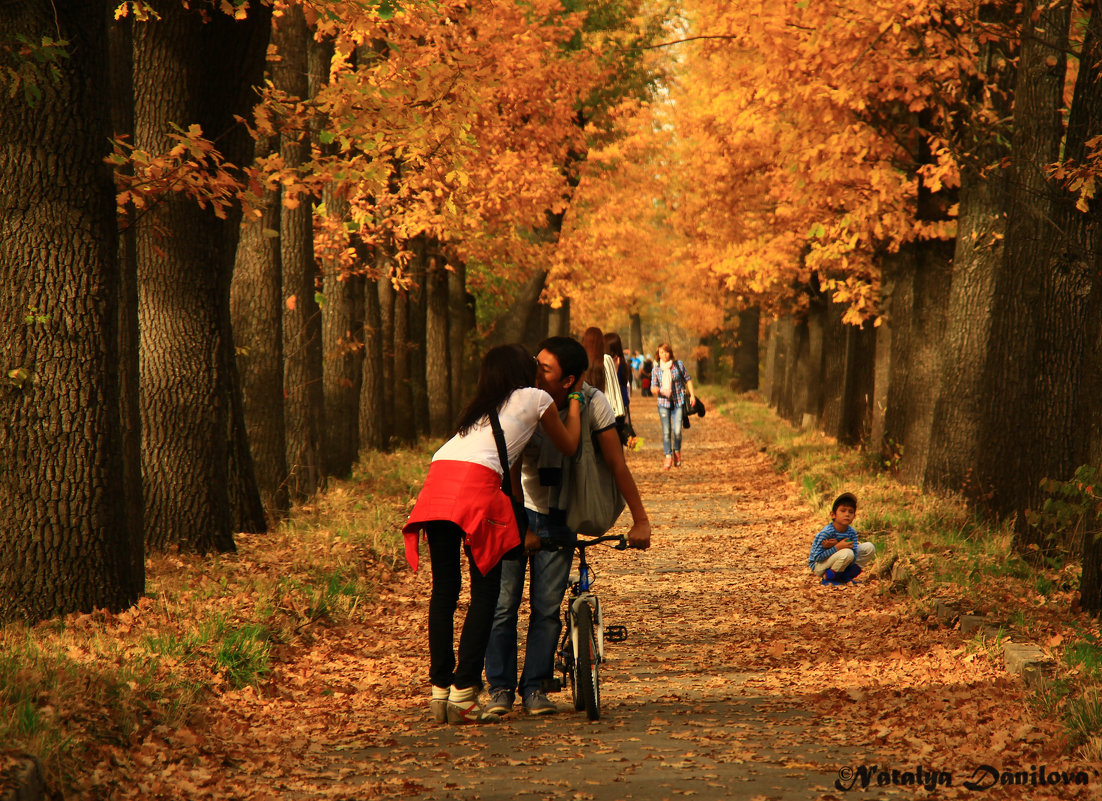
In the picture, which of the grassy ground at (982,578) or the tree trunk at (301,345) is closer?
the grassy ground at (982,578)

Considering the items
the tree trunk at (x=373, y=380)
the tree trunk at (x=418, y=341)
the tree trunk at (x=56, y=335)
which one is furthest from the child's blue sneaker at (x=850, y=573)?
the tree trunk at (x=418, y=341)

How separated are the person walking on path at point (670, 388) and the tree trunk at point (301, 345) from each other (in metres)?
6.71

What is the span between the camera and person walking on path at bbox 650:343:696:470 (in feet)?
68.6

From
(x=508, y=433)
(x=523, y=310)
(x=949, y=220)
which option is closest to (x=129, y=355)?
(x=508, y=433)

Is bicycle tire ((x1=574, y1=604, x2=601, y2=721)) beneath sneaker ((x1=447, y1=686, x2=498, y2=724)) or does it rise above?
above

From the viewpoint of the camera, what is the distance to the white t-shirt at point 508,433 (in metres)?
6.28

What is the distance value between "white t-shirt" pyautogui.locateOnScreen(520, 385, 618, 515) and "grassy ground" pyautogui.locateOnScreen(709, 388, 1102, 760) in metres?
2.68

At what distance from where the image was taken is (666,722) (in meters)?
6.54

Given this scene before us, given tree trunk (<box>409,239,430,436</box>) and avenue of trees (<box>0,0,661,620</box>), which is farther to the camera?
tree trunk (<box>409,239,430,436</box>)

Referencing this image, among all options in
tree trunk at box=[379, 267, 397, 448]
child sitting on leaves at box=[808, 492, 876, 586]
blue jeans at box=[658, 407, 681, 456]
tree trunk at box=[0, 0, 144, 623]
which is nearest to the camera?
tree trunk at box=[0, 0, 144, 623]

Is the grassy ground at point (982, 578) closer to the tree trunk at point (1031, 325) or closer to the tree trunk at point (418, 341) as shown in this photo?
the tree trunk at point (1031, 325)

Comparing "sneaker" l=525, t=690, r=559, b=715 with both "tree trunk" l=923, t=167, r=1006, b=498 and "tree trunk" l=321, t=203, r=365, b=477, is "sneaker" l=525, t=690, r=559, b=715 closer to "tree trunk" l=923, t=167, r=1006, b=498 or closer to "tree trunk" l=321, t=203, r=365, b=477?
"tree trunk" l=923, t=167, r=1006, b=498

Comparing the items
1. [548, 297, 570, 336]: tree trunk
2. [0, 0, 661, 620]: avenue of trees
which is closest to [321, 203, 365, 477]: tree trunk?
[0, 0, 661, 620]: avenue of trees

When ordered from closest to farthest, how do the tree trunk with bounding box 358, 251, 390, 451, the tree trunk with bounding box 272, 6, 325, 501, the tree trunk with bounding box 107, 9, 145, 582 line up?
the tree trunk with bounding box 107, 9, 145, 582
the tree trunk with bounding box 272, 6, 325, 501
the tree trunk with bounding box 358, 251, 390, 451
